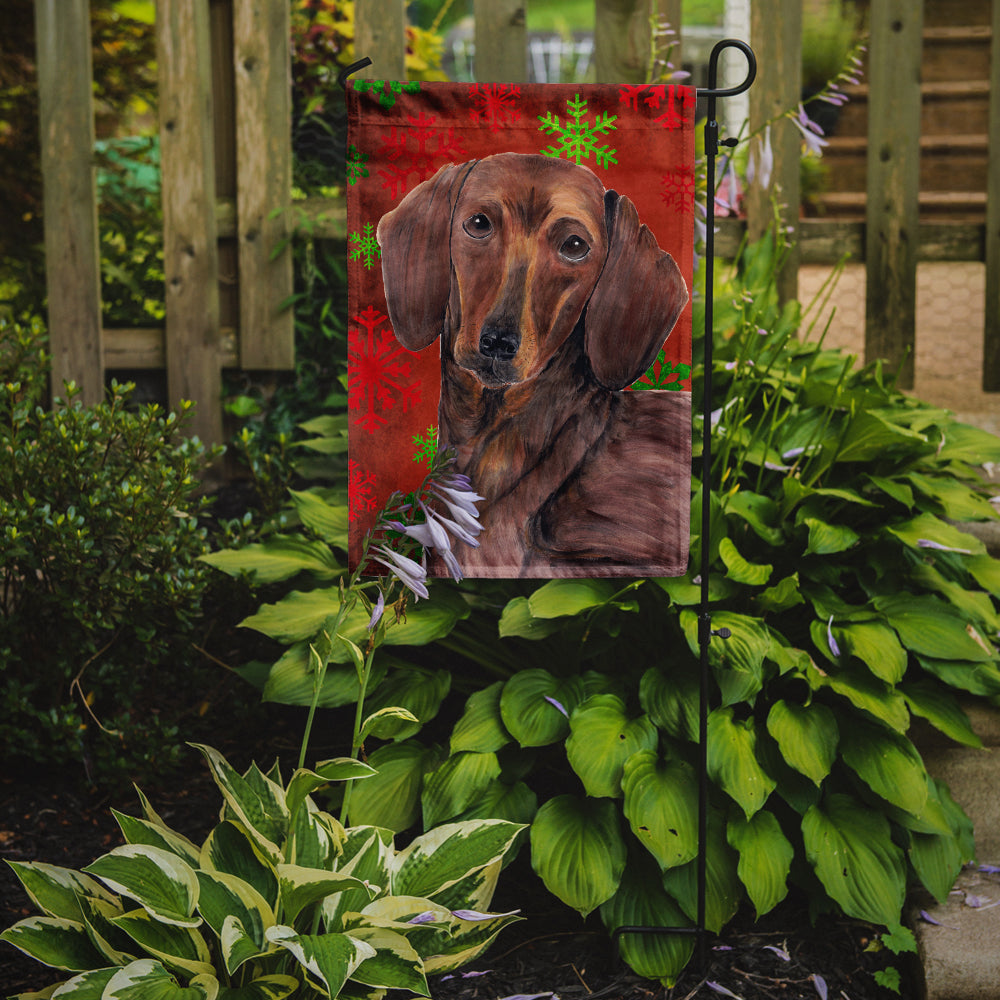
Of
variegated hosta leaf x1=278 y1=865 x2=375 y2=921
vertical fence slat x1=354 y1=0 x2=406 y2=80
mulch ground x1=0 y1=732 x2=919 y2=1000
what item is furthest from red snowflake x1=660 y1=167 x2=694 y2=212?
vertical fence slat x1=354 y1=0 x2=406 y2=80

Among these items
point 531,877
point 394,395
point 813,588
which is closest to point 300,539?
point 394,395

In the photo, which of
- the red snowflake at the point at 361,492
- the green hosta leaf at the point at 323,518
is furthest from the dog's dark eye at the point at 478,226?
the green hosta leaf at the point at 323,518

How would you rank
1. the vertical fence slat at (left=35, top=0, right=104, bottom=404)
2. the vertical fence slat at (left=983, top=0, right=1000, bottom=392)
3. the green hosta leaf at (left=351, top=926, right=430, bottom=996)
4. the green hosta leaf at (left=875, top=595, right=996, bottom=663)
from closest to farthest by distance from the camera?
the green hosta leaf at (left=351, top=926, right=430, bottom=996), the green hosta leaf at (left=875, top=595, right=996, bottom=663), the vertical fence slat at (left=35, top=0, right=104, bottom=404), the vertical fence slat at (left=983, top=0, right=1000, bottom=392)

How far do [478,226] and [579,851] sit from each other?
3.95 feet

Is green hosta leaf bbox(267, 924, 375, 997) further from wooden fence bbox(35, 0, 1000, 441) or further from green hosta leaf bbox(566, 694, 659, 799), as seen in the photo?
wooden fence bbox(35, 0, 1000, 441)

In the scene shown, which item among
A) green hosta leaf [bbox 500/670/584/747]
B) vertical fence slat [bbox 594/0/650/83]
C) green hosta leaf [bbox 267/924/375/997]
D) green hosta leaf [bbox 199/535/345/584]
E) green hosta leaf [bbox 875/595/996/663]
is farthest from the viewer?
vertical fence slat [bbox 594/0/650/83]

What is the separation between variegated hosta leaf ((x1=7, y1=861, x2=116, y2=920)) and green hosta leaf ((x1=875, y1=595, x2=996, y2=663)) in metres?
1.67

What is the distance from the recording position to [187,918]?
1.54m

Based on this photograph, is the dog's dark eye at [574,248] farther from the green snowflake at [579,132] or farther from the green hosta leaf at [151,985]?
the green hosta leaf at [151,985]

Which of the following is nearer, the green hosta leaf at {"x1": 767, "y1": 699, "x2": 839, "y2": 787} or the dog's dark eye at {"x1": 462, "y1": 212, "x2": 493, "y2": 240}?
the dog's dark eye at {"x1": 462, "y1": 212, "x2": 493, "y2": 240}

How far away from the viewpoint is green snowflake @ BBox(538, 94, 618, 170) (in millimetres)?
1812

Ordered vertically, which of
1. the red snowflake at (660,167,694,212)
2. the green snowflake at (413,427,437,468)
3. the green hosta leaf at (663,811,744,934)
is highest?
the red snowflake at (660,167,694,212)

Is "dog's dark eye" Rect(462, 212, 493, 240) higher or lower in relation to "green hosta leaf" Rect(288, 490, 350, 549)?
higher

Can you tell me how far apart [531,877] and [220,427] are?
1970 millimetres
